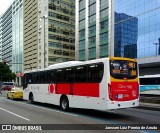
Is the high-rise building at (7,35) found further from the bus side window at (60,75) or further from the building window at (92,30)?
the bus side window at (60,75)

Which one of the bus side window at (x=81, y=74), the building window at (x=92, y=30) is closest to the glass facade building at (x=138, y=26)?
the building window at (x=92, y=30)

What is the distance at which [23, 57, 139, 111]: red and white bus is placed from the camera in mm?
13914

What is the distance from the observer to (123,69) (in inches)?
574

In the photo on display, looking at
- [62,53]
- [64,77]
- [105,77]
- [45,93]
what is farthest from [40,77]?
[62,53]

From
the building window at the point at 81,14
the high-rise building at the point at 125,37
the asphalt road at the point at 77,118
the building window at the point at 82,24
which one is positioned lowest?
the asphalt road at the point at 77,118

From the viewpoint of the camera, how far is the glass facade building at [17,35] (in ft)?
446

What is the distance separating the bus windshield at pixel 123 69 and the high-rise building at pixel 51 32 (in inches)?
3383

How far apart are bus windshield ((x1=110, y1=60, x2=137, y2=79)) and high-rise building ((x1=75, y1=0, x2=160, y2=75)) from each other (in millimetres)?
39095

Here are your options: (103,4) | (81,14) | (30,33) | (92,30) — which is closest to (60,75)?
(103,4)

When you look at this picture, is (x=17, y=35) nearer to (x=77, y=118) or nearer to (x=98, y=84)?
(x=98, y=84)

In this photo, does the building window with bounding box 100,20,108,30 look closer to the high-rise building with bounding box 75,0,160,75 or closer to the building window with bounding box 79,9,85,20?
the high-rise building with bounding box 75,0,160,75

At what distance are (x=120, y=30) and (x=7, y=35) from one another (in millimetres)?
119424

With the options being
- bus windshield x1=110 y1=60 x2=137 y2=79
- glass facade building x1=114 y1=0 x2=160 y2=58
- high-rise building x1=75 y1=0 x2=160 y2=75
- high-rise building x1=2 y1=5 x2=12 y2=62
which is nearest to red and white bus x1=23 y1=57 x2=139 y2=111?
bus windshield x1=110 y1=60 x2=137 y2=79

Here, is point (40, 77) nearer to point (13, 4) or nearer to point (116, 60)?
point (116, 60)
